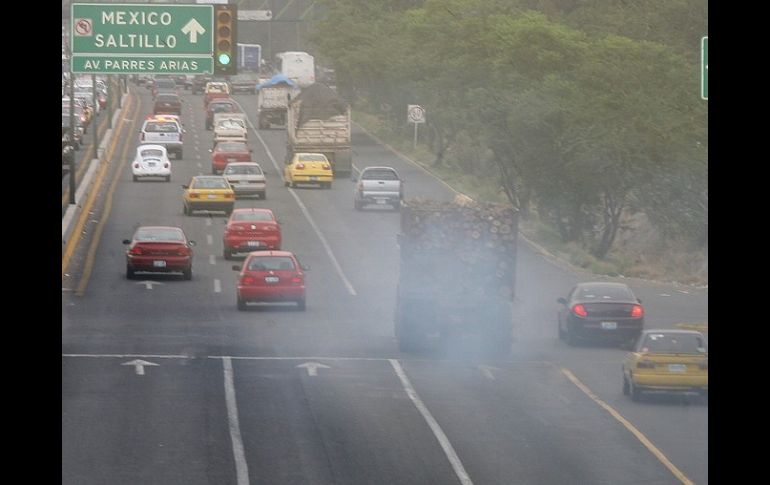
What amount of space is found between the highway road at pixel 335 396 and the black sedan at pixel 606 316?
488mm

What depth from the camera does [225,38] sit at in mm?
33219

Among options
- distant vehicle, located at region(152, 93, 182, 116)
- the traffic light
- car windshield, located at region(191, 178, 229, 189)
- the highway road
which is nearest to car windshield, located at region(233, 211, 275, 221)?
the highway road

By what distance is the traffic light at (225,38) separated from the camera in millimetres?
33125

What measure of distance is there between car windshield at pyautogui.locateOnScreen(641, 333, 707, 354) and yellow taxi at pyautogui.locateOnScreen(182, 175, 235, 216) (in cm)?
3493

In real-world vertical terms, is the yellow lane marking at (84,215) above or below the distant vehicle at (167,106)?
below

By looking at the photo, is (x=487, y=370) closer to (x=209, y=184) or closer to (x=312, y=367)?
(x=312, y=367)

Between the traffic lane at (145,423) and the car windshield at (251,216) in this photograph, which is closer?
the traffic lane at (145,423)

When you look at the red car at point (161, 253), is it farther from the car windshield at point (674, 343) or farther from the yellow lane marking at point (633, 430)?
the car windshield at point (674, 343)

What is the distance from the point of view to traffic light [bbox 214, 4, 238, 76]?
3312 centimetres

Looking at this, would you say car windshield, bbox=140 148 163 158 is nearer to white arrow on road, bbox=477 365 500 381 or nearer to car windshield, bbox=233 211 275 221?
car windshield, bbox=233 211 275 221

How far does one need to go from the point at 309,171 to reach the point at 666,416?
46.6 metres

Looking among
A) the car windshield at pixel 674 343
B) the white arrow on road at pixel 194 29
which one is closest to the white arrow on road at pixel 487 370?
the car windshield at pixel 674 343

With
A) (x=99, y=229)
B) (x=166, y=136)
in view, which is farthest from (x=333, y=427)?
(x=166, y=136)
